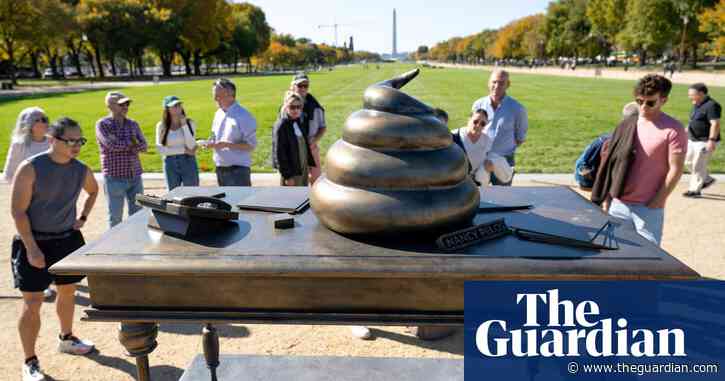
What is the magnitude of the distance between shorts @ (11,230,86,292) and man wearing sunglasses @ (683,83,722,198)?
817 cm

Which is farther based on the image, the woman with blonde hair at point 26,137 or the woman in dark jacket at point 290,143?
the woman in dark jacket at point 290,143

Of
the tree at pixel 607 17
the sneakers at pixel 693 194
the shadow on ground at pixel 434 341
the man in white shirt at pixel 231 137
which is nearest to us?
the shadow on ground at pixel 434 341

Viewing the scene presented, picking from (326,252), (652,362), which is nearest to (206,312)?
(326,252)

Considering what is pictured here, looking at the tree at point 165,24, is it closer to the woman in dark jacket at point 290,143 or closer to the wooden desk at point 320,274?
the woman in dark jacket at point 290,143

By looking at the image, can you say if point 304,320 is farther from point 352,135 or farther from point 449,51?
point 449,51

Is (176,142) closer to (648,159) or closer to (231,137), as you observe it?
(231,137)

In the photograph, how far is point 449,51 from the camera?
200 metres

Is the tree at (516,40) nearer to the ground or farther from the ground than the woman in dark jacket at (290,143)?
farther from the ground

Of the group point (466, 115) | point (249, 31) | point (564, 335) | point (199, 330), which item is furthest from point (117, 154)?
point (249, 31)

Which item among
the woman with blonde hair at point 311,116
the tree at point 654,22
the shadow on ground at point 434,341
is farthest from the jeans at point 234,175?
the tree at point 654,22

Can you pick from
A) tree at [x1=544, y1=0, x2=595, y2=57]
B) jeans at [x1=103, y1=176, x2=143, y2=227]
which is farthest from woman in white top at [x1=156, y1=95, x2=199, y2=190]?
tree at [x1=544, y1=0, x2=595, y2=57]

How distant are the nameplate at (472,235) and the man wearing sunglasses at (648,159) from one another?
2.00 metres

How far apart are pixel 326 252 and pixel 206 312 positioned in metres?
0.57

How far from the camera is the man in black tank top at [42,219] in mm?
3283
